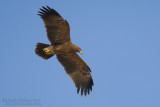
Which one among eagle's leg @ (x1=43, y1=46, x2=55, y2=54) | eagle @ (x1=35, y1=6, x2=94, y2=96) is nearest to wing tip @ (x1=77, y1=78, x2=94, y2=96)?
eagle @ (x1=35, y1=6, x2=94, y2=96)

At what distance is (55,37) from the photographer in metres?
10.3

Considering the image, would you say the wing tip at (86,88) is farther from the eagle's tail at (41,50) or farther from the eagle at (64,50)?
the eagle's tail at (41,50)

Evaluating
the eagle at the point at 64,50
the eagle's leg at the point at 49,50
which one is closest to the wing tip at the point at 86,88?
the eagle at the point at 64,50

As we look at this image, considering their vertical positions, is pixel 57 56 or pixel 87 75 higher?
pixel 57 56

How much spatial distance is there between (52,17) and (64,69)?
2169mm

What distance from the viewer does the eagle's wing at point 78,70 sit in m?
11.0

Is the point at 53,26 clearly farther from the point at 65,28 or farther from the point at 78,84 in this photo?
the point at 78,84

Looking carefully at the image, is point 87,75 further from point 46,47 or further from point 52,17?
point 52,17

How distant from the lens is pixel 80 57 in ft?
35.7

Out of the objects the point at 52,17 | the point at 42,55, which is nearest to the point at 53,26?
the point at 52,17

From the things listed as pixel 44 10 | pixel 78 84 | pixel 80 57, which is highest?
pixel 44 10

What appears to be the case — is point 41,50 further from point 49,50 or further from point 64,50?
point 64,50

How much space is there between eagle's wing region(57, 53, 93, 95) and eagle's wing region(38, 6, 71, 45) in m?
0.98

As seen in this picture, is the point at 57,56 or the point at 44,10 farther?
the point at 57,56
